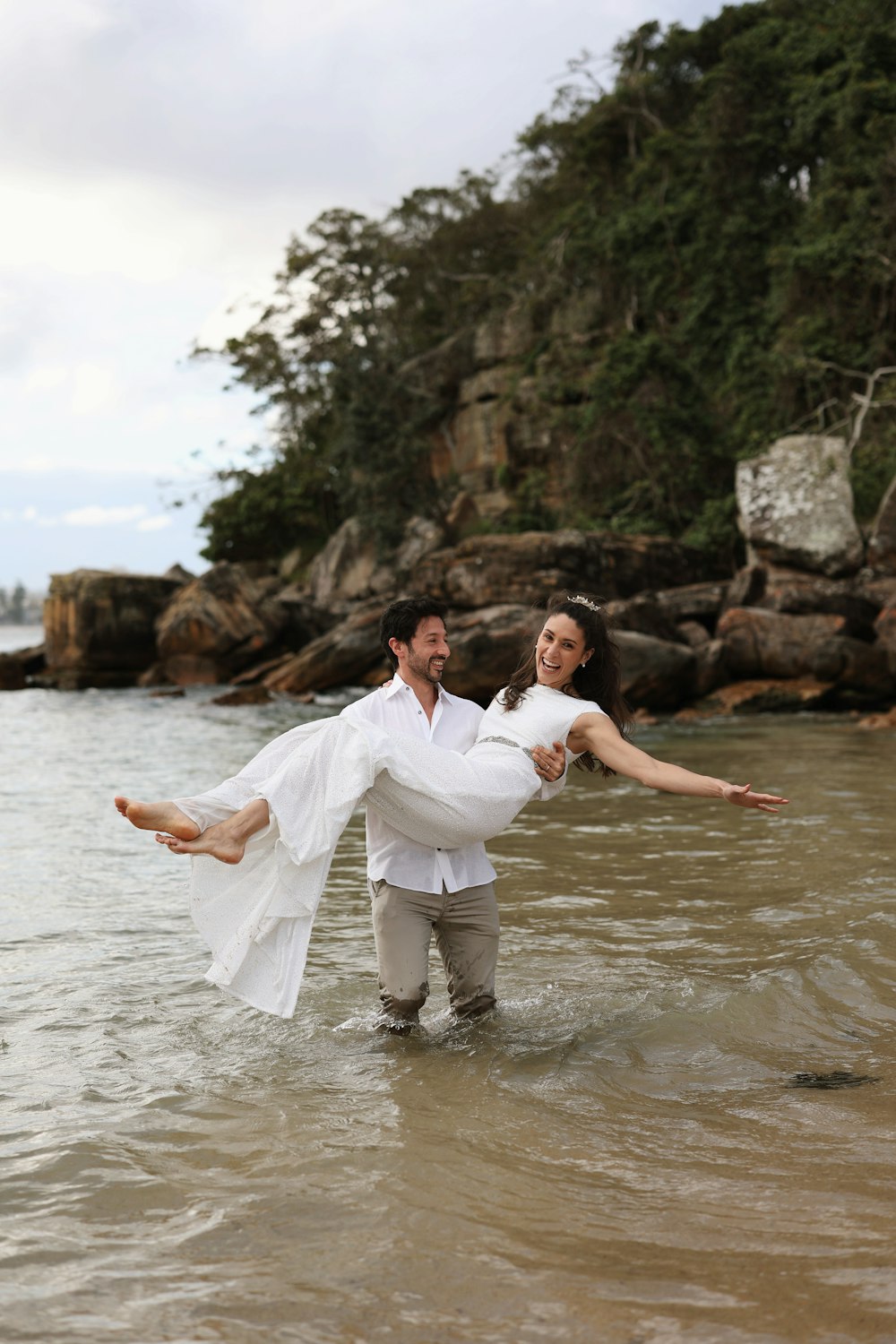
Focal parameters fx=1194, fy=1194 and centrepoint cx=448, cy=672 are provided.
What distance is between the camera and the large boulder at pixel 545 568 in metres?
21.9

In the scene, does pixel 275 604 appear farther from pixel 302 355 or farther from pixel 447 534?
pixel 302 355

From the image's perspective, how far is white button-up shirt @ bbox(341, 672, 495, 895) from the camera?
443 cm

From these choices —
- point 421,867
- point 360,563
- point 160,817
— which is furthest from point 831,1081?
point 360,563

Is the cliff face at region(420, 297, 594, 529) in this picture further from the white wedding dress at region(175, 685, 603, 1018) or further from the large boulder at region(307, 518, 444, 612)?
the white wedding dress at region(175, 685, 603, 1018)

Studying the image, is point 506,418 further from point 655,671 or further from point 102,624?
point 655,671

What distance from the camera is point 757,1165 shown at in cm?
353

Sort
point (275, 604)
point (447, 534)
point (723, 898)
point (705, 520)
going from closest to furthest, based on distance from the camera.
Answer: point (723, 898), point (705, 520), point (275, 604), point (447, 534)

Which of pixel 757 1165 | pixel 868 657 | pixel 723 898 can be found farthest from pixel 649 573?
pixel 757 1165

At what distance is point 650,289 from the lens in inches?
1188

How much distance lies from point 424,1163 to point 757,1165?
0.99 metres

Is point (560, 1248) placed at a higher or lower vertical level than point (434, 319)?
lower

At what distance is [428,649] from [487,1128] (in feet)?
5.59

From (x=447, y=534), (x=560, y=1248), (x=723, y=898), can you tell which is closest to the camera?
(x=560, y=1248)

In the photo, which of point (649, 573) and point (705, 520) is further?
point (705, 520)
